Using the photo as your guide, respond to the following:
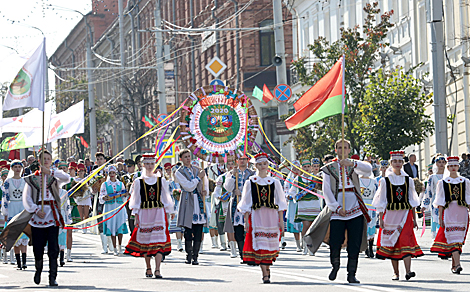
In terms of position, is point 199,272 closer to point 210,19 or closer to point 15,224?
point 15,224

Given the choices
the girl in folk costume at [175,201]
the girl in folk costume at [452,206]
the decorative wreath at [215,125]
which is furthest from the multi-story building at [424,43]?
the girl in folk costume at [452,206]

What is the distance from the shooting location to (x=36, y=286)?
13.1 metres

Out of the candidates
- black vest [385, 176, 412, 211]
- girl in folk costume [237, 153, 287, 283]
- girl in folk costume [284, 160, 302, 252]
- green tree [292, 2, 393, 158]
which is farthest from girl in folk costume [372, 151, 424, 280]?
green tree [292, 2, 393, 158]

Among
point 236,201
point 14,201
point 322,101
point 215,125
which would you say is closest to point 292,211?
point 215,125

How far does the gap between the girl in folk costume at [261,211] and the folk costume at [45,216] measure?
95.5 inches

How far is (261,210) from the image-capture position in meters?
13.0

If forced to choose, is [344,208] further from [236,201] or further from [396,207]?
[236,201]

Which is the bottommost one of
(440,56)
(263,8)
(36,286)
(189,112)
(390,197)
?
(36,286)

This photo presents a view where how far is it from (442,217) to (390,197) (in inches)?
52.1

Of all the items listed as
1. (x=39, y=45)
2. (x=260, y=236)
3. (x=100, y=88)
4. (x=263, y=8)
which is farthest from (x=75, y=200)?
(x=100, y=88)

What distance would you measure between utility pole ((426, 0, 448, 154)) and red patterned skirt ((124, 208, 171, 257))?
9.54 metres

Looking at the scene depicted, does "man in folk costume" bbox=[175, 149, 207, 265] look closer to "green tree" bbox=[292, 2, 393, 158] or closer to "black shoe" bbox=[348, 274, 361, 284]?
"black shoe" bbox=[348, 274, 361, 284]

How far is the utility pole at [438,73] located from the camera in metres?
21.9

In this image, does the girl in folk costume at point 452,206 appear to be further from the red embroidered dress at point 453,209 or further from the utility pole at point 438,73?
the utility pole at point 438,73
